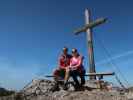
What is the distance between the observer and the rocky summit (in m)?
8.91

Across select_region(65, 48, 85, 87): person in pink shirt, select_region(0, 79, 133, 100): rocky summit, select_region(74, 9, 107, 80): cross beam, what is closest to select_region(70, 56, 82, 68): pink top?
select_region(65, 48, 85, 87): person in pink shirt

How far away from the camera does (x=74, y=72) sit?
1029 centimetres

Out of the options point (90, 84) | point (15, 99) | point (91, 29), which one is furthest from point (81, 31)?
point (15, 99)

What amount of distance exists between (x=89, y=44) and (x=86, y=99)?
5.21 m

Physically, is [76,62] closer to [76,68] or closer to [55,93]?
[76,68]

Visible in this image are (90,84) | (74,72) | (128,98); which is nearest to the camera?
(128,98)

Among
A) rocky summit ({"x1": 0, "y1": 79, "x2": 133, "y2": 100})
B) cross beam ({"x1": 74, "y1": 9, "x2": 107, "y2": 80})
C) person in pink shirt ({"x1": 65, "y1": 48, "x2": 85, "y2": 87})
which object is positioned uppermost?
cross beam ({"x1": 74, "y1": 9, "x2": 107, "y2": 80})

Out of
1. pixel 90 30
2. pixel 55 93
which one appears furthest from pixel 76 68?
pixel 90 30

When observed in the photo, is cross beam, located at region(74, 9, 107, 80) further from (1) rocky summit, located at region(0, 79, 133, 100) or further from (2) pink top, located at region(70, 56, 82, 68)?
(2) pink top, located at region(70, 56, 82, 68)

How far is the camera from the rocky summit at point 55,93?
891cm

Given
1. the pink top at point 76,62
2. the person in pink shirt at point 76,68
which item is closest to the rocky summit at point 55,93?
the person in pink shirt at point 76,68

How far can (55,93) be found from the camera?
32.4 ft

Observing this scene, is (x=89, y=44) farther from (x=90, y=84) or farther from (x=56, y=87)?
(x=56, y=87)

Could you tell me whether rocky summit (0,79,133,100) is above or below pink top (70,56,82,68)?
below
